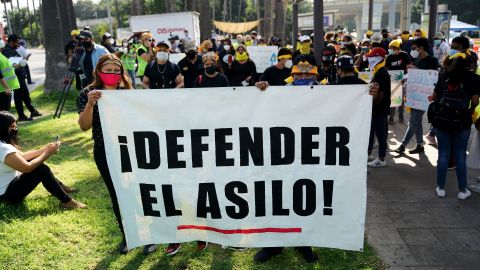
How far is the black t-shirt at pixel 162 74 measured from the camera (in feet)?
23.9

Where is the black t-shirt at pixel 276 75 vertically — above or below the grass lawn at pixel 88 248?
above

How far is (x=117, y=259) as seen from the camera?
13.4ft

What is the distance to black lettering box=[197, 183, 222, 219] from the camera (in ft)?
11.6

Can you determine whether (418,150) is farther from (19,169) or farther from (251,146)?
(19,169)

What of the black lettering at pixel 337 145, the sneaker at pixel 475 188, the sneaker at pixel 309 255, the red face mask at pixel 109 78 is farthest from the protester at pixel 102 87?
the sneaker at pixel 475 188

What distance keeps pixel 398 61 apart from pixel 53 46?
427 inches

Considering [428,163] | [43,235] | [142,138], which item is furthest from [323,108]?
[428,163]

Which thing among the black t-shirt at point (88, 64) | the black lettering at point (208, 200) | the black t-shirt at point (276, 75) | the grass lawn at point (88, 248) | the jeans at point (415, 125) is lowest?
the grass lawn at point (88, 248)

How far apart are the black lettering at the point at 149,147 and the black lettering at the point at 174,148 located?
0.09 m

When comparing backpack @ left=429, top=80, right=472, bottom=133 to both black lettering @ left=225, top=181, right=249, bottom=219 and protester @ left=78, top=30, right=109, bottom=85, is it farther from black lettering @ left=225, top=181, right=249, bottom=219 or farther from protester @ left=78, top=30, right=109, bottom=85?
protester @ left=78, top=30, right=109, bottom=85

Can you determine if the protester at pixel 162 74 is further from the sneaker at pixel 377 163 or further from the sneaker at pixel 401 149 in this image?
the sneaker at pixel 401 149

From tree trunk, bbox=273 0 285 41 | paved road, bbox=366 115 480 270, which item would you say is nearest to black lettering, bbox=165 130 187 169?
paved road, bbox=366 115 480 270

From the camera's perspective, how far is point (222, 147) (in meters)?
3.49

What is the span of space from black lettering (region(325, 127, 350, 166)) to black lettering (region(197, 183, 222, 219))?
98 centimetres
